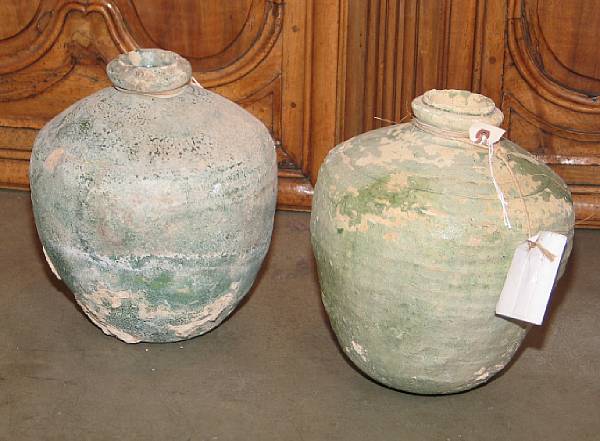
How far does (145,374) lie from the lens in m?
2.03

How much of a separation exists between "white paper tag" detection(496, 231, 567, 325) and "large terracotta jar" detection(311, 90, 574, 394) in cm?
3

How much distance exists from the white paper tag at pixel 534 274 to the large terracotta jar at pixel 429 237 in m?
0.03

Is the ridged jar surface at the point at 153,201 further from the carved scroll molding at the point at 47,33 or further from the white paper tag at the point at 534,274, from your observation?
the carved scroll molding at the point at 47,33

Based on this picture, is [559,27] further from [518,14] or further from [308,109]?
[308,109]

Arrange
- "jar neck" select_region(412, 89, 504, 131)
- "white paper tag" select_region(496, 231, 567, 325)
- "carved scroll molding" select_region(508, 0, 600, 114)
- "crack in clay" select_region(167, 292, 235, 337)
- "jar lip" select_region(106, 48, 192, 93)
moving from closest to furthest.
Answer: "white paper tag" select_region(496, 231, 567, 325) → "jar neck" select_region(412, 89, 504, 131) → "jar lip" select_region(106, 48, 192, 93) → "crack in clay" select_region(167, 292, 235, 337) → "carved scroll molding" select_region(508, 0, 600, 114)

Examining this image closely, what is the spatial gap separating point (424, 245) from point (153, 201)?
0.53 metres

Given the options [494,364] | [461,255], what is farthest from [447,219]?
[494,364]

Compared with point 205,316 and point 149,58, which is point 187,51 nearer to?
point 149,58

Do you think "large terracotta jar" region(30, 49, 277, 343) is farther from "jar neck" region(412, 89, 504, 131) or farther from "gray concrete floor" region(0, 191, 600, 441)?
"jar neck" region(412, 89, 504, 131)

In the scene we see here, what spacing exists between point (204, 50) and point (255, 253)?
0.88m

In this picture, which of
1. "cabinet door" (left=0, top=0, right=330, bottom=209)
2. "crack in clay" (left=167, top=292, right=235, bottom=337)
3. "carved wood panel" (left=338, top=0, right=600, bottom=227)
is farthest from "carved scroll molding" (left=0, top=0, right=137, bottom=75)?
"crack in clay" (left=167, top=292, right=235, bottom=337)

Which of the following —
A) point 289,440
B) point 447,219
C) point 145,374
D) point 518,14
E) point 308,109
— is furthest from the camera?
point 308,109

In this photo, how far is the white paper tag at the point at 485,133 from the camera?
1.81m

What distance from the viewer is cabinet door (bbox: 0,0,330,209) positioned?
8.75 ft
